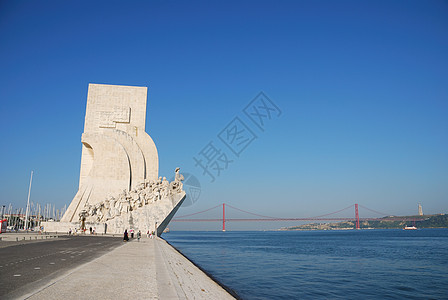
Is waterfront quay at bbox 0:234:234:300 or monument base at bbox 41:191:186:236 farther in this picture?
monument base at bbox 41:191:186:236

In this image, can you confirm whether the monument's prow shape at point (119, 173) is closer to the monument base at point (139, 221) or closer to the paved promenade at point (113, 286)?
the monument base at point (139, 221)

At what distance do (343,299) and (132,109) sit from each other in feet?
71.2

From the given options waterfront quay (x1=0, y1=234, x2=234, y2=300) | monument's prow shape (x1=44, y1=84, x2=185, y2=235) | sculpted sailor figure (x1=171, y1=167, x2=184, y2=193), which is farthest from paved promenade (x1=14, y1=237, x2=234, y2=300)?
sculpted sailor figure (x1=171, y1=167, x2=184, y2=193)

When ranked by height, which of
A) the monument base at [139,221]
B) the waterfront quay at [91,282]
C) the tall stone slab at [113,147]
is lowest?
the waterfront quay at [91,282]

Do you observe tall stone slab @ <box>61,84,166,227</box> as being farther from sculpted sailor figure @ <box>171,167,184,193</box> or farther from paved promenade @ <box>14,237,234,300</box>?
paved promenade @ <box>14,237,234,300</box>

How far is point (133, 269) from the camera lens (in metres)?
4.84

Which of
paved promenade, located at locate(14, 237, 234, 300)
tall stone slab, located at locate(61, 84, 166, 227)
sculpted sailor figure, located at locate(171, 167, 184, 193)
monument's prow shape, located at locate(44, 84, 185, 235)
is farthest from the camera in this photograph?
tall stone slab, located at locate(61, 84, 166, 227)

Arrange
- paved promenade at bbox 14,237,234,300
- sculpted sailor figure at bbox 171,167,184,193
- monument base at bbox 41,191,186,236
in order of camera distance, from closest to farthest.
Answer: paved promenade at bbox 14,237,234,300
monument base at bbox 41,191,186,236
sculpted sailor figure at bbox 171,167,184,193

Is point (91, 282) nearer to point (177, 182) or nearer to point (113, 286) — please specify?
point (113, 286)

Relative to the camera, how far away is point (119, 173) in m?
22.8

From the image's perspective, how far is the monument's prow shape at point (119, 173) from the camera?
18703 millimetres

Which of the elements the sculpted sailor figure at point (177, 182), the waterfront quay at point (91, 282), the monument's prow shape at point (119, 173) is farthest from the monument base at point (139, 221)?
the waterfront quay at point (91, 282)

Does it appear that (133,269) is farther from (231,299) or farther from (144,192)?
(144,192)

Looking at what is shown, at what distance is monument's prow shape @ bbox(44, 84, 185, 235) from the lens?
1870cm
